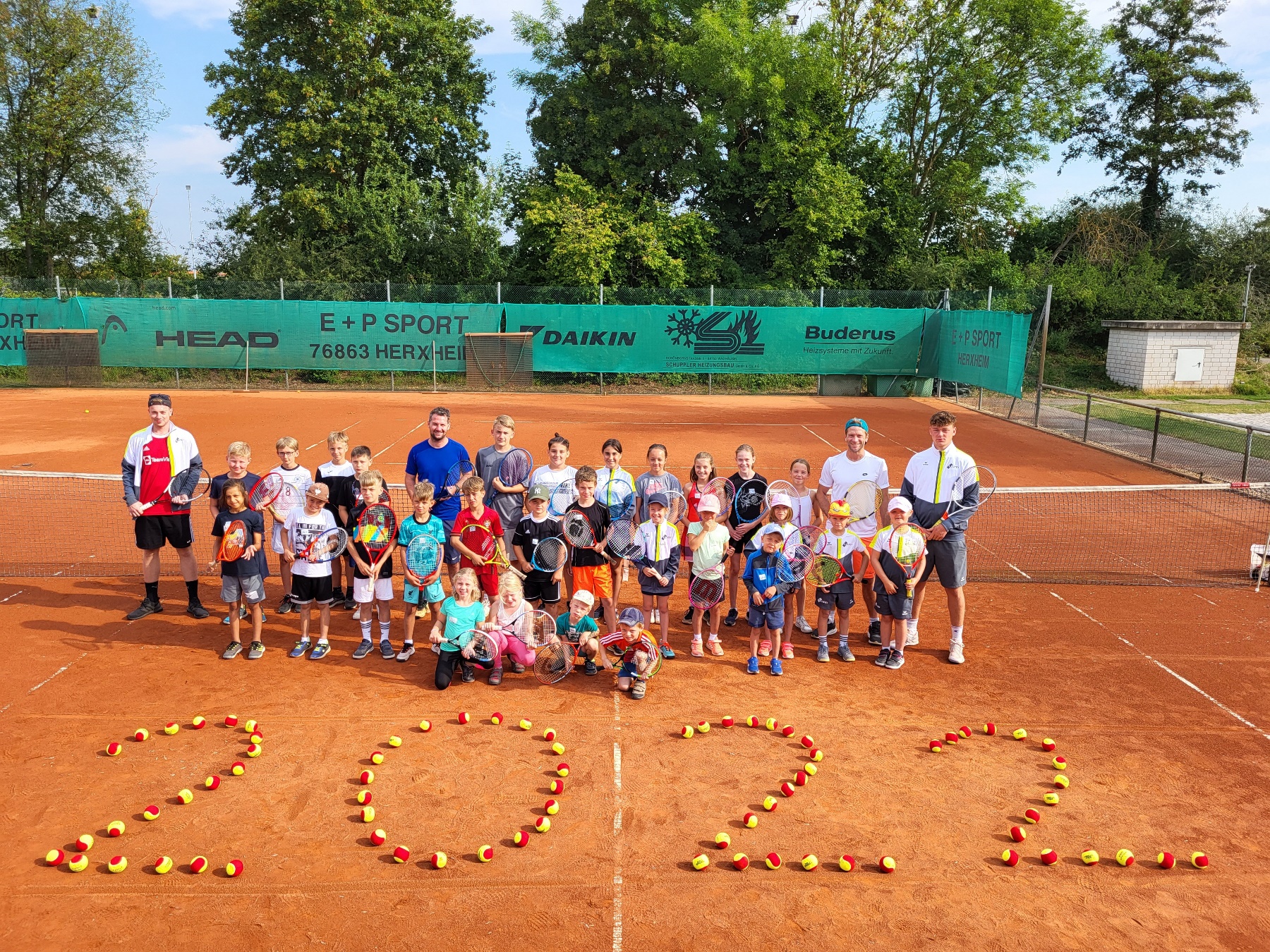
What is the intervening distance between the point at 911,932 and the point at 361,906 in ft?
9.00

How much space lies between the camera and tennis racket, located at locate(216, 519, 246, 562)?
7406mm

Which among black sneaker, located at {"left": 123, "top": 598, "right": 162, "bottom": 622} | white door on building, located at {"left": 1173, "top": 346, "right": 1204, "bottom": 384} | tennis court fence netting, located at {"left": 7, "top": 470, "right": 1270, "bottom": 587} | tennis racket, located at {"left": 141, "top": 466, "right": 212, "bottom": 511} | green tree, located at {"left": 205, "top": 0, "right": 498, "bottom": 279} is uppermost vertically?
green tree, located at {"left": 205, "top": 0, "right": 498, "bottom": 279}

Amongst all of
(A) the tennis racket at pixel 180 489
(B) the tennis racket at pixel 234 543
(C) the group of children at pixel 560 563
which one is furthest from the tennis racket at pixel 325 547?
(A) the tennis racket at pixel 180 489

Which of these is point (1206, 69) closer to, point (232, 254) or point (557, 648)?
point (232, 254)

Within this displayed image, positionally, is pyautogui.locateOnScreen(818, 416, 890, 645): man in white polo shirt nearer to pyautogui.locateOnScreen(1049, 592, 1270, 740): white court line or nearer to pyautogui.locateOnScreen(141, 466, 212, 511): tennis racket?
pyautogui.locateOnScreen(1049, 592, 1270, 740): white court line

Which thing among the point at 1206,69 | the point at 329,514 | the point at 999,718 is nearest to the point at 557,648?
the point at 329,514

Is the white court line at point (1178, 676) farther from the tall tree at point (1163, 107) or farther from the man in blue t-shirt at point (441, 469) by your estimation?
the tall tree at point (1163, 107)

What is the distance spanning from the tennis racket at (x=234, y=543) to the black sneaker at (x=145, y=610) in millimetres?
1618

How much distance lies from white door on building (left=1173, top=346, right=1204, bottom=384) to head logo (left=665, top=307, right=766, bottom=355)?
14247mm

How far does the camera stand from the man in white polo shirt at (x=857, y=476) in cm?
786

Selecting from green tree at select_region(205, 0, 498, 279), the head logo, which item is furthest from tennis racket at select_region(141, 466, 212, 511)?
green tree at select_region(205, 0, 498, 279)

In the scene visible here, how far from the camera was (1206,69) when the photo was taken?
130 feet

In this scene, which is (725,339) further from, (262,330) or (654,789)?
(654,789)

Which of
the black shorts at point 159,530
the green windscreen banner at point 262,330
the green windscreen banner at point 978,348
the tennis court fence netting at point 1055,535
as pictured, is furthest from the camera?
the green windscreen banner at point 262,330
